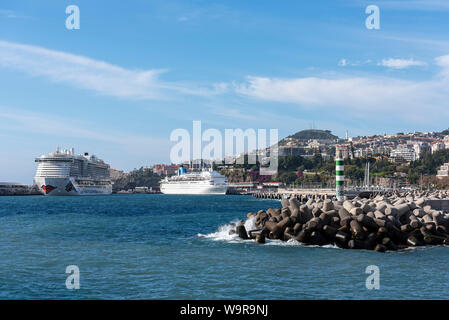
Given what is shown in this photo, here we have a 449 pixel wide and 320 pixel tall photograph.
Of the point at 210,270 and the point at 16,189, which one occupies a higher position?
the point at 16,189

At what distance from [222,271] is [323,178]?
136874mm

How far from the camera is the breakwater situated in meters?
18.1

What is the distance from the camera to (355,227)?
18234mm

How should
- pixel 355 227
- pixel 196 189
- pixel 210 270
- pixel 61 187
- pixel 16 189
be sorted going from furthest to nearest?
pixel 16 189
pixel 196 189
pixel 61 187
pixel 355 227
pixel 210 270

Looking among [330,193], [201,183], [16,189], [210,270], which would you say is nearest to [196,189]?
[201,183]

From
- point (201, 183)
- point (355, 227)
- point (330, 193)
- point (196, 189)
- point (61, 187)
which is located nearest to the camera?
point (355, 227)

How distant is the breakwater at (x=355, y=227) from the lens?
18062 mm

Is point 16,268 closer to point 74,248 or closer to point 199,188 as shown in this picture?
point 74,248

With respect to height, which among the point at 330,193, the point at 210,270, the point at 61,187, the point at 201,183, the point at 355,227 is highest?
the point at 201,183

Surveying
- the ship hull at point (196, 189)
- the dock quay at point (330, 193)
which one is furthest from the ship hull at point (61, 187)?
the dock quay at point (330, 193)

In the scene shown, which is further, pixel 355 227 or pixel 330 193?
pixel 330 193

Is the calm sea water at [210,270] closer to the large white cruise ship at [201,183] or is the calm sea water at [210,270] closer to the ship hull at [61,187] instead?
the ship hull at [61,187]

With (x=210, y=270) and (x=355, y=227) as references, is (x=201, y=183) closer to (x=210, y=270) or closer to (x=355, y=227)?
(x=355, y=227)

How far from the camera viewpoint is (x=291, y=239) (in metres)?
19.3
